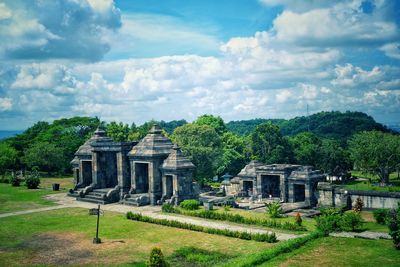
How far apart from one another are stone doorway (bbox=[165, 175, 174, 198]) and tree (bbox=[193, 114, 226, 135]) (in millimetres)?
33260

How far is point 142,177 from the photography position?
4375cm

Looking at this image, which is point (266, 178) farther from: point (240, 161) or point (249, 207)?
point (240, 161)

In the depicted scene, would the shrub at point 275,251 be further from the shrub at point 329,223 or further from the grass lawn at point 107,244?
the grass lawn at point 107,244

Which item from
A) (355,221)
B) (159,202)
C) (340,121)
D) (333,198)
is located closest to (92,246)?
(159,202)

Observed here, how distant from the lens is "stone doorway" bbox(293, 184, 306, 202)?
40.5 metres

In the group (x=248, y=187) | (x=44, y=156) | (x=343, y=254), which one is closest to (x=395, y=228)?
(x=343, y=254)

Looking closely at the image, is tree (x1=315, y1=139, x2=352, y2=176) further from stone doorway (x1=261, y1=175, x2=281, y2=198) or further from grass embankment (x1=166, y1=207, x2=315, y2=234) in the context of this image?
grass embankment (x1=166, y1=207, x2=315, y2=234)

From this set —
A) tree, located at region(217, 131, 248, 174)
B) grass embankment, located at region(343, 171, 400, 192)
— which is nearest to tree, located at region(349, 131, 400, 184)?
grass embankment, located at region(343, 171, 400, 192)

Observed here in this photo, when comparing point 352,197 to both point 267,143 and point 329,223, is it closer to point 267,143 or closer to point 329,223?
point 329,223

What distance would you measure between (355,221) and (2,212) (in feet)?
103

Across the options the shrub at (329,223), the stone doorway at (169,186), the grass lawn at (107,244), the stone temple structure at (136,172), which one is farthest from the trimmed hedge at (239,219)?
the stone temple structure at (136,172)

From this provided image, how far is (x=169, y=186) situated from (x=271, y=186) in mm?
11718

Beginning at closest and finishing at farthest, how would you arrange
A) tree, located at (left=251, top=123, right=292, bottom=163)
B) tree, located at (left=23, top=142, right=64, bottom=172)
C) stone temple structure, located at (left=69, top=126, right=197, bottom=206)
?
stone temple structure, located at (left=69, top=126, right=197, bottom=206) → tree, located at (left=251, top=123, right=292, bottom=163) → tree, located at (left=23, top=142, right=64, bottom=172)

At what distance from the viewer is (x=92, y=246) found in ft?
83.1
